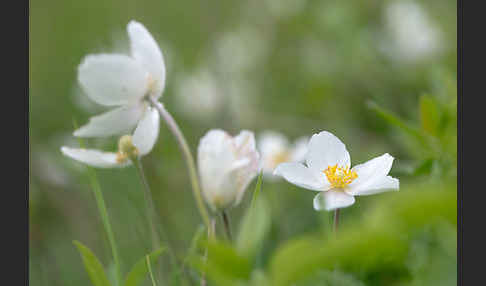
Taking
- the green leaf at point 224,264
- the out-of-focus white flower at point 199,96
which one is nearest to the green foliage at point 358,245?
the green leaf at point 224,264

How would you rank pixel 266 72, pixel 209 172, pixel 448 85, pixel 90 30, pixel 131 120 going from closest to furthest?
pixel 209 172 → pixel 131 120 → pixel 448 85 → pixel 266 72 → pixel 90 30

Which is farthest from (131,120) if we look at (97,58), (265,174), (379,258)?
(265,174)

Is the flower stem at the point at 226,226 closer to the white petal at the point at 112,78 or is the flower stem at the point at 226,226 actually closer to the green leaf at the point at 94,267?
the green leaf at the point at 94,267

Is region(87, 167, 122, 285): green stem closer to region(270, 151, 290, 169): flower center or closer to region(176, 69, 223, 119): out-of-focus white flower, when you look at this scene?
region(270, 151, 290, 169): flower center

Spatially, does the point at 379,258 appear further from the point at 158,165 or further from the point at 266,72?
the point at 266,72

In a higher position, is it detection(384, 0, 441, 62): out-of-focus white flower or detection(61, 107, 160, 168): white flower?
detection(384, 0, 441, 62): out-of-focus white flower

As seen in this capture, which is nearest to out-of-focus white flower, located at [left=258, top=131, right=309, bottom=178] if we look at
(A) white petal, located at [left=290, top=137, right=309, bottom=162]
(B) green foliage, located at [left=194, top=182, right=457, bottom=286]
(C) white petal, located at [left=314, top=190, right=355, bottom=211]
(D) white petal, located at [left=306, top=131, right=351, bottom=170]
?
(A) white petal, located at [left=290, top=137, right=309, bottom=162]
